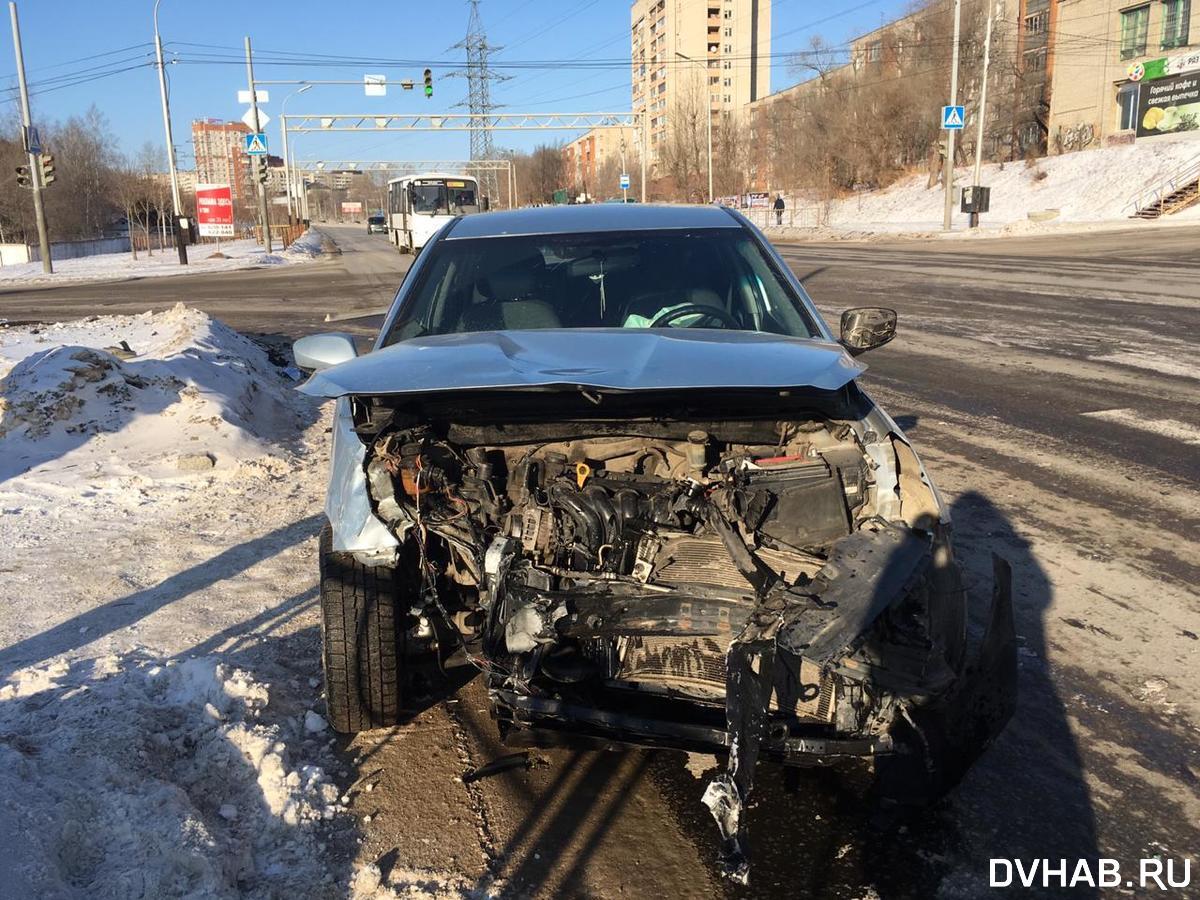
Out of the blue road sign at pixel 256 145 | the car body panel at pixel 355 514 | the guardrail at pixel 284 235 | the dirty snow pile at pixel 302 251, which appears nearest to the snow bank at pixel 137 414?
the car body panel at pixel 355 514

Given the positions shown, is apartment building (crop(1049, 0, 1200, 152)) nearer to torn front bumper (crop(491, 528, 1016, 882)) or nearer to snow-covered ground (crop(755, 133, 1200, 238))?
snow-covered ground (crop(755, 133, 1200, 238))

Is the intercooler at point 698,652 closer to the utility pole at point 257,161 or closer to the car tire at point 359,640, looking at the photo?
the car tire at point 359,640

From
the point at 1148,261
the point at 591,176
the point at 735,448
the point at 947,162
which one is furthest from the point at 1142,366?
the point at 591,176

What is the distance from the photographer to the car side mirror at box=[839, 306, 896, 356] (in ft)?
13.1

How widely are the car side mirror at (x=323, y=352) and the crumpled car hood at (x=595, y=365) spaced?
33 centimetres

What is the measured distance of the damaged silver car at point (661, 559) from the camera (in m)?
2.67

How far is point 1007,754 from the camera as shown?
10.5 feet

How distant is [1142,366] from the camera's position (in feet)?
31.4

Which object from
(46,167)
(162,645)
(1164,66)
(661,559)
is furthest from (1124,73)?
(162,645)

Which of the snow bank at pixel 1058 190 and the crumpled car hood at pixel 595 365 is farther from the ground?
the snow bank at pixel 1058 190

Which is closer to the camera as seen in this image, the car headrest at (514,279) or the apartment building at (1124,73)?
the car headrest at (514,279)

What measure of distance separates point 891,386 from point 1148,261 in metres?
15.4

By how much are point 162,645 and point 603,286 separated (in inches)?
100

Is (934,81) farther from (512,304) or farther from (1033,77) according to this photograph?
(512,304)
